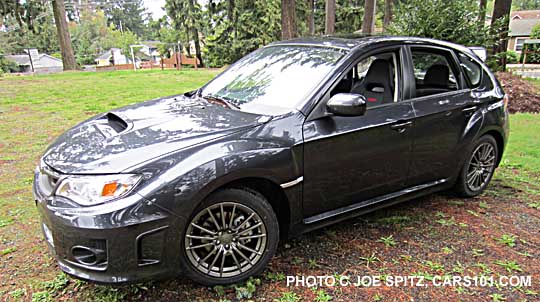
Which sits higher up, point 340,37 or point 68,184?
point 340,37

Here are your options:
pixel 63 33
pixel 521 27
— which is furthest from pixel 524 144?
pixel 521 27

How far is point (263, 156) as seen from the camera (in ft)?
8.29

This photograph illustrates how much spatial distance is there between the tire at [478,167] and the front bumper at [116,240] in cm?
296

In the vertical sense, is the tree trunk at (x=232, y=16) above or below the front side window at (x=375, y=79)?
above

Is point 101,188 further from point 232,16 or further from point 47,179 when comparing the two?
point 232,16

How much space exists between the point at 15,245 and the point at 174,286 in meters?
1.53

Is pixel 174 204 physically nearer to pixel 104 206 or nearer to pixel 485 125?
pixel 104 206

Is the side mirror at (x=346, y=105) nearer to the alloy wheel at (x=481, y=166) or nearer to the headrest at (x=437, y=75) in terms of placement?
the headrest at (x=437, y=75)

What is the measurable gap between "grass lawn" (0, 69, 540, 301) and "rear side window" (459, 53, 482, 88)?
122cm

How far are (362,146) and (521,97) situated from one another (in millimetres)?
8177

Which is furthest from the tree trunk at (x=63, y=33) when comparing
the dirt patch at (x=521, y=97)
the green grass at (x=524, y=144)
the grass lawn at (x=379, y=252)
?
the green grass at (x=524, y=144)

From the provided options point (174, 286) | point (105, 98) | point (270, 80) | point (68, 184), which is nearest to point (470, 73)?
point (270, 80)

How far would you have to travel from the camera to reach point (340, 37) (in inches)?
140

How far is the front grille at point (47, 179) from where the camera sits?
92.8 inches
